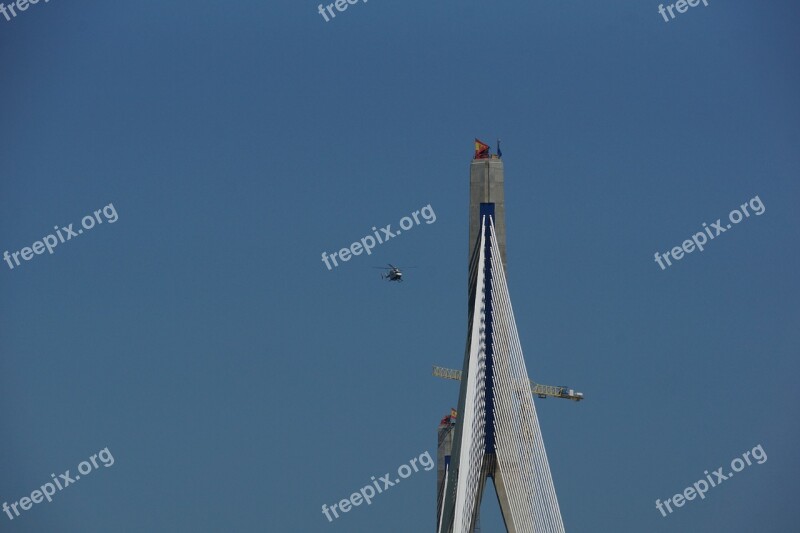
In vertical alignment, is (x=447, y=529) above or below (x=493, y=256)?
below

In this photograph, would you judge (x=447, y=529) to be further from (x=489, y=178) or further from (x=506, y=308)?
(x=489, y=178)

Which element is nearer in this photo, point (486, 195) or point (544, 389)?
point (486, 195)

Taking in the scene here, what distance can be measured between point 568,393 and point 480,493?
5080 centimetres

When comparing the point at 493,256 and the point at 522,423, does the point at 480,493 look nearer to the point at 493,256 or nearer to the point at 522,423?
the point at 522,423

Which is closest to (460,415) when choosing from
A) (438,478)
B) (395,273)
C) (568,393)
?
(395,273)

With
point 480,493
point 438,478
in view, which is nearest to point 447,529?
point 480,493

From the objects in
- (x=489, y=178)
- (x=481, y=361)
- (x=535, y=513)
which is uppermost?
(x=489, y=178)

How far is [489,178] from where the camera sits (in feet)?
272

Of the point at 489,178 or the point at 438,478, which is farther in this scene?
the point at 438,478

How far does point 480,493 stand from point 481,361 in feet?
14.5

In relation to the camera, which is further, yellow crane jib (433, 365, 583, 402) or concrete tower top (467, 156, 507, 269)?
yellow crane jib (433, 365, 583, 402)

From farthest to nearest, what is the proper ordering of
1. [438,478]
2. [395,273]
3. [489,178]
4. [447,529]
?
[438,478] < [395,273] < [489,178] < [447,529]

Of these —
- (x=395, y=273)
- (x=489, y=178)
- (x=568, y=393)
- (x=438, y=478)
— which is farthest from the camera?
(x=568, y=393)

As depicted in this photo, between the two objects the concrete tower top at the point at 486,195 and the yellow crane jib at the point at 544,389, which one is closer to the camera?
the concrete tower top at the point at 486,195
